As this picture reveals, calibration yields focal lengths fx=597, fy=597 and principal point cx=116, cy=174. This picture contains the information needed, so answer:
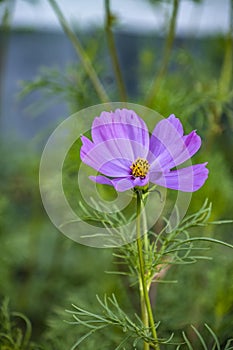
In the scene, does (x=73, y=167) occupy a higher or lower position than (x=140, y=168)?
higher

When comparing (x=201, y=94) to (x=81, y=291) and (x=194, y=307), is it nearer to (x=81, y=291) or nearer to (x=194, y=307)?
(x=194, y=307)

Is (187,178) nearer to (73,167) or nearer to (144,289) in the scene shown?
(144,289)

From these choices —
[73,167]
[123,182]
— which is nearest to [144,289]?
[123,182]

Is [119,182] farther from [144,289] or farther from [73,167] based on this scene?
[73,167]

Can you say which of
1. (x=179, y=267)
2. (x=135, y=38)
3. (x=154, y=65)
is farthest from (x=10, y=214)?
(x=135, y=38)

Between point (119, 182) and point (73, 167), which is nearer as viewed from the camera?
point (119, 182)

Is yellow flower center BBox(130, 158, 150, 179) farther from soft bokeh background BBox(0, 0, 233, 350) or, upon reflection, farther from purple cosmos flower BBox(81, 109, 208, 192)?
soft bokeh background BBox(0, 0, 233, 350)

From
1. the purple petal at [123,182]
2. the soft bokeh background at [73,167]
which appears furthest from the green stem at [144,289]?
the soft bokeh background at [73,167]
